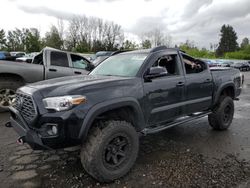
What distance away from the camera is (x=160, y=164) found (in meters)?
3.79

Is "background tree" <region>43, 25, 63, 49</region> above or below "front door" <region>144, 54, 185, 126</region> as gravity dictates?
above

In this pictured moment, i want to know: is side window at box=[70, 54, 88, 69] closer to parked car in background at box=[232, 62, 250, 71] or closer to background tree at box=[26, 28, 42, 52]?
parked car in background at box=[232, 62, 250, 71]

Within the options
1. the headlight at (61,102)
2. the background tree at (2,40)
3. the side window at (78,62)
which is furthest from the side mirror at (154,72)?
the background tree at (2,40)

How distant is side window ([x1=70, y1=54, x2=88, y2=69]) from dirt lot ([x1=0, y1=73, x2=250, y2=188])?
3483 millimetres

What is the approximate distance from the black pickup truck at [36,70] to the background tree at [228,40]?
275ft

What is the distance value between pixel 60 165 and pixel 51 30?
182 ft

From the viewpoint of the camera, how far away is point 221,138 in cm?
510

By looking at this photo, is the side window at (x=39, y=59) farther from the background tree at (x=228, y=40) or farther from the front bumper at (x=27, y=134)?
the background tree at (x=228, y=40)

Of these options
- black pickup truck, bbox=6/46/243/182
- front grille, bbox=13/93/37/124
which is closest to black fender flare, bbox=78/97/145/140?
black pickup truck, bbox=6/46/243/182

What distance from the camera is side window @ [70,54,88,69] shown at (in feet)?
26.7

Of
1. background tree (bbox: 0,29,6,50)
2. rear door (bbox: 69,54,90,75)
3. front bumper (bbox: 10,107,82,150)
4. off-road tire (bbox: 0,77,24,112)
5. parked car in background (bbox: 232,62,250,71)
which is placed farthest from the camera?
background tree (bbox: 0,29,6,50)

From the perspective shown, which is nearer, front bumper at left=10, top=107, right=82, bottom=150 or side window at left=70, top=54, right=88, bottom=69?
front bumper at left=10, top=107, right=82, bottom=150

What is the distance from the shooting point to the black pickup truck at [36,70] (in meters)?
6.72

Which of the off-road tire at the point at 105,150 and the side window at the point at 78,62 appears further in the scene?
the side window at the point at 78,62
